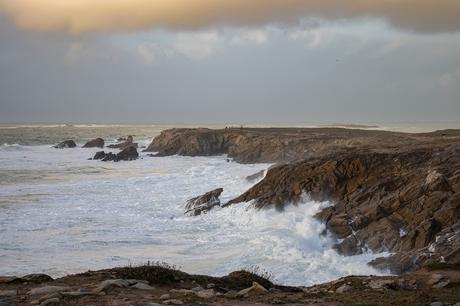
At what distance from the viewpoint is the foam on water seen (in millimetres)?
18203

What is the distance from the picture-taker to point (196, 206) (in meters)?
29.0

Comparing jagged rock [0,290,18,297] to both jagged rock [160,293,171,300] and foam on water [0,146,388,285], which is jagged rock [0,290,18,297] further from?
foam on water [0,146,388,285]

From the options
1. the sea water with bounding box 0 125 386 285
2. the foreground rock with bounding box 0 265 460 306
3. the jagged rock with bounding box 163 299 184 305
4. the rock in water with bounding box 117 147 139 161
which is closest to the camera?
the jagged rock with bounding box 163 299 184 305

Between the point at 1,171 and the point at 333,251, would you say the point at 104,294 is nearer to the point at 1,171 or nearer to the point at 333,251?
the point at 333,251

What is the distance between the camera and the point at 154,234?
23359 mm

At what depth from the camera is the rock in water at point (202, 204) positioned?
92.3 ft

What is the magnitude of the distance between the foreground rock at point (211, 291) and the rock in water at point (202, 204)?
1632 centimetres

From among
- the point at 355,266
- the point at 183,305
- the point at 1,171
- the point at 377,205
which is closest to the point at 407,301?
the point at 183,305

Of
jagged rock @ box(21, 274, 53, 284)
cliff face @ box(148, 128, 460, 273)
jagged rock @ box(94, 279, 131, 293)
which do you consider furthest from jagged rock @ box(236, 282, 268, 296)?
cliff face @ box(148, 128, 460, 273)

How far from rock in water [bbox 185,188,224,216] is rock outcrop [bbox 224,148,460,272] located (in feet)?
4.08

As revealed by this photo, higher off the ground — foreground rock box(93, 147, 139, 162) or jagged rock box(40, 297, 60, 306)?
jagged rock box(40, 297, 60, 306)

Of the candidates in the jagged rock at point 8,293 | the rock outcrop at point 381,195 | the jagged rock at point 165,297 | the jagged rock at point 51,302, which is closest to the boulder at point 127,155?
the rock outcrop at point 381,195

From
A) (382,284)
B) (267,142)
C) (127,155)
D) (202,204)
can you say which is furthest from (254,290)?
(127,155)

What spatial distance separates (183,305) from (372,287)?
168 inches
